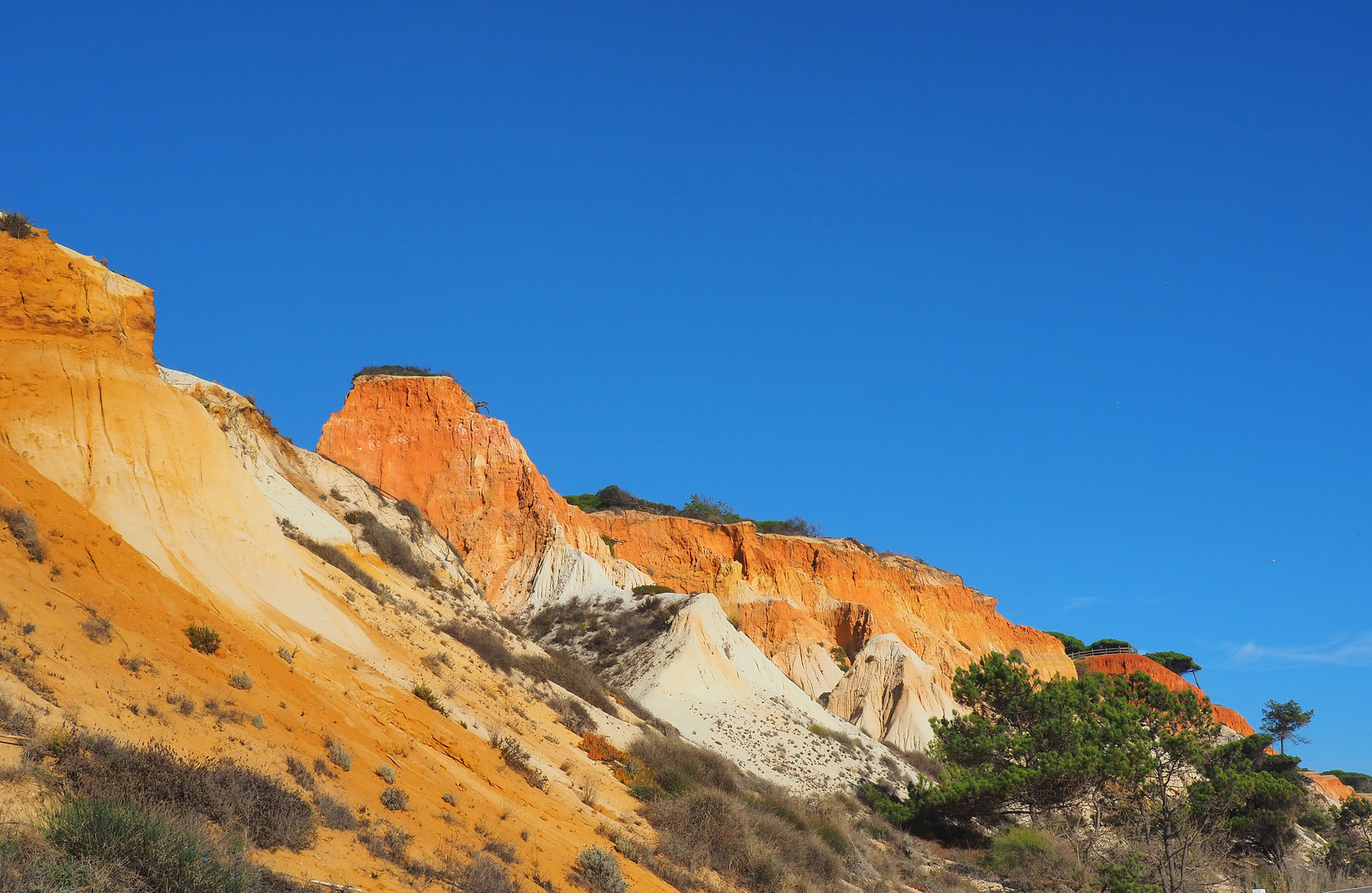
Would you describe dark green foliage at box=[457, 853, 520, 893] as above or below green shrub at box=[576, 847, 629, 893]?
below

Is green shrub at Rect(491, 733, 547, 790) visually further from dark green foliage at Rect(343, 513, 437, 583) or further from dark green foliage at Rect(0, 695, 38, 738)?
dark green foliage at Rect(343, 513, 437, 583)

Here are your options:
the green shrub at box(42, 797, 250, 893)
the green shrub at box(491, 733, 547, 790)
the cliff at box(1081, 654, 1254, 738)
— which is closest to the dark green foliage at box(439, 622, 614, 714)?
the green shrub at box(491, 733, 547, 790)

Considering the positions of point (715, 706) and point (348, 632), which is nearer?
point (348, 632)

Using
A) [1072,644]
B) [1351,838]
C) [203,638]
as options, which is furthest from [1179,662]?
[203,638]

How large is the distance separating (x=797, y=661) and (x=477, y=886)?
41398mm

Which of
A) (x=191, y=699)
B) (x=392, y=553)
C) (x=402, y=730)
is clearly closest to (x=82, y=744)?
(x=191, y=699)

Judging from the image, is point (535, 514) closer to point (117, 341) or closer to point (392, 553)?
point (392, 553)

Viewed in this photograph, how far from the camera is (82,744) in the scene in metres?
8.90

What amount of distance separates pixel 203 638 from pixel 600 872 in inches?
243

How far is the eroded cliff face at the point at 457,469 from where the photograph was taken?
47.8m

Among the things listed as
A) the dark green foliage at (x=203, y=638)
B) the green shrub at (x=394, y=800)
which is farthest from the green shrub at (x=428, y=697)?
the green shrub at (x=394, y=800)

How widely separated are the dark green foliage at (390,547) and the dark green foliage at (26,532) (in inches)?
631

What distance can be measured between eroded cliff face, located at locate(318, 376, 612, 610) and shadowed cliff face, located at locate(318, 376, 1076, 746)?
0.06 meters

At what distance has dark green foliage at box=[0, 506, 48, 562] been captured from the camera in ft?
41.4
